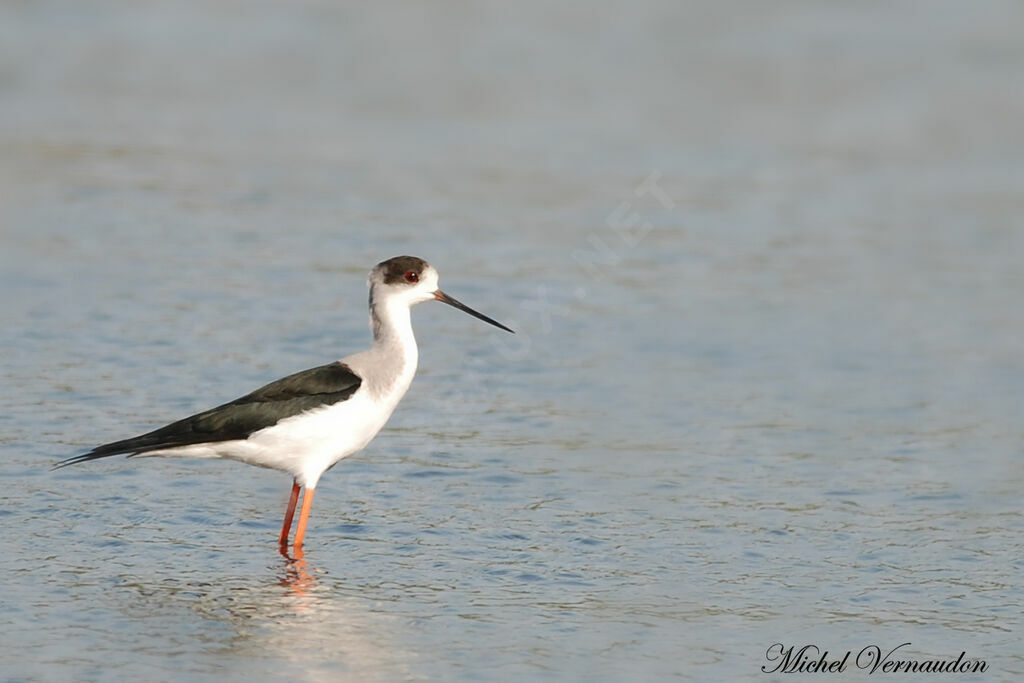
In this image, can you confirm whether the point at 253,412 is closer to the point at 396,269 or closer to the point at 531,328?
the point at 396,269

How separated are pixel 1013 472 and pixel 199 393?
439 centimetres

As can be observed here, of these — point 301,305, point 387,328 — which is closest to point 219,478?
point 387,328

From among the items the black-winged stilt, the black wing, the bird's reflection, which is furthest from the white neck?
the bird's reflection

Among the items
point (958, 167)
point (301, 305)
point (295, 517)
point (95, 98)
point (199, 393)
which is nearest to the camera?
point (295, 517)

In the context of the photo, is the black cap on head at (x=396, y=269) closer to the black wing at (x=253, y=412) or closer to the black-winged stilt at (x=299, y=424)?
the black-winged stilt at (x=299, y=424)

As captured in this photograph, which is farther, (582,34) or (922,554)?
(582,34)

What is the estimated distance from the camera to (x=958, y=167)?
14.3m

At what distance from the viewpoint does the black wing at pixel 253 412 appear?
24.4 ft

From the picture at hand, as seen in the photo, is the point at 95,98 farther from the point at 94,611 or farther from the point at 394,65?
the point at 94,611

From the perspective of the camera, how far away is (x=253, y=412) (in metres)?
7.65
